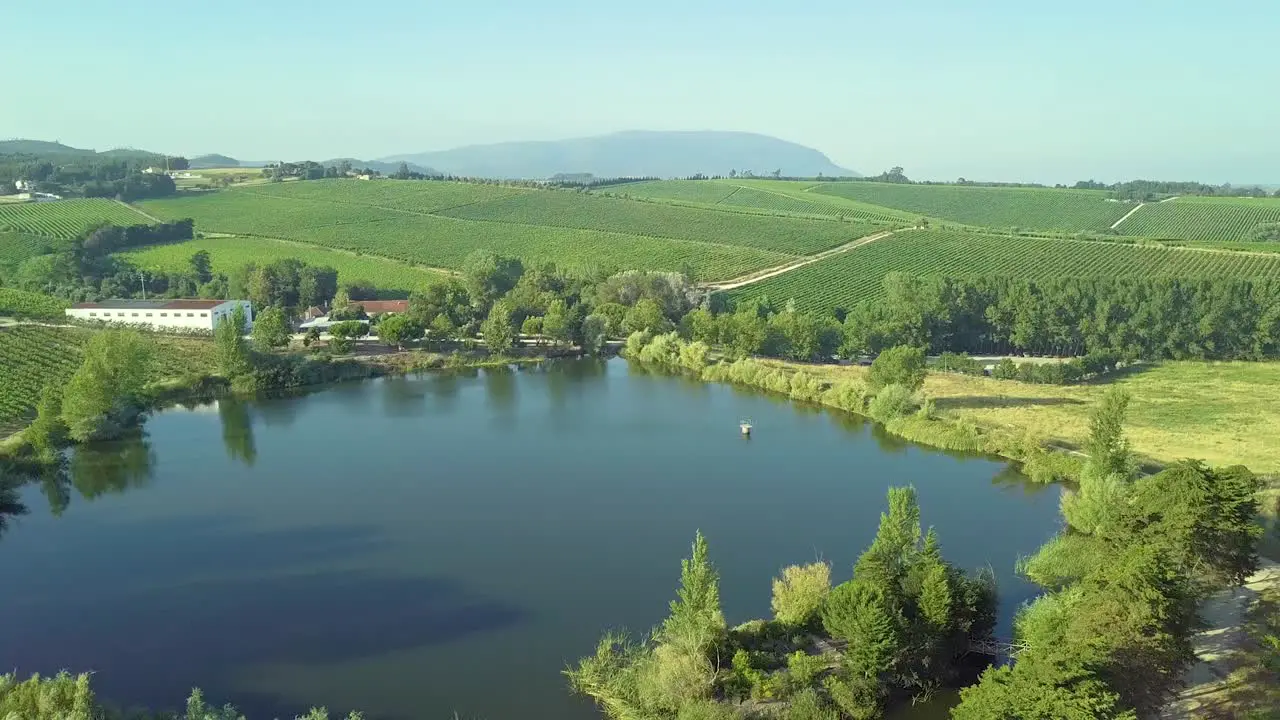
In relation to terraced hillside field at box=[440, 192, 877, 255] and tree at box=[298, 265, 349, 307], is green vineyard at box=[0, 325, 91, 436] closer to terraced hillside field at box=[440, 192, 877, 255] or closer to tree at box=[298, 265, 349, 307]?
tree at box=[298, 265, 349, 307]

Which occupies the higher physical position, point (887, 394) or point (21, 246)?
point (21, 246)

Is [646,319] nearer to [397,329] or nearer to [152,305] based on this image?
[397,329]

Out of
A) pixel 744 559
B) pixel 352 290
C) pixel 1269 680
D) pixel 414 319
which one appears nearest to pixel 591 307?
pixel 414 319

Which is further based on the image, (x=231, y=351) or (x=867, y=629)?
(x=231, y=351)

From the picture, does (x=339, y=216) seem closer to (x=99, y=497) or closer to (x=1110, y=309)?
(x=99, y=497)

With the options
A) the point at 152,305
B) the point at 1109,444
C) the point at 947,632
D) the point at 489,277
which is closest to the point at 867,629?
the point at 947,632

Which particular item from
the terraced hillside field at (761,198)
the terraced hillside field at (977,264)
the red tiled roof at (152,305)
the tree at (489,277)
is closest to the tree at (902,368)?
the terraced hillside field at (977,264)

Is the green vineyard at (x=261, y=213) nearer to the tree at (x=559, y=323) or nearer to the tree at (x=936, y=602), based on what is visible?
the tree at (x=559, y=323)

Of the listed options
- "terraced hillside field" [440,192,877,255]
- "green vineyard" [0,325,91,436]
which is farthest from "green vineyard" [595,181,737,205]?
"green vineyard" [0,325,91,436]

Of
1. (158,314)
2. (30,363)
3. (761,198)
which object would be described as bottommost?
(30,363)
